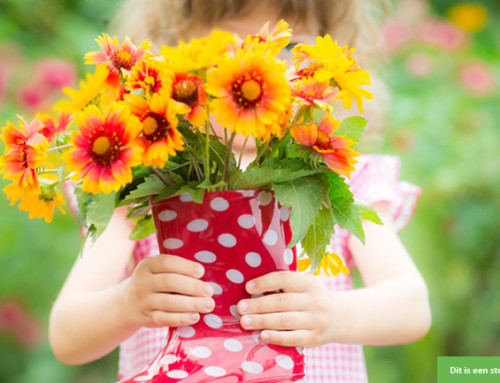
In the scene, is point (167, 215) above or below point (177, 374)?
above

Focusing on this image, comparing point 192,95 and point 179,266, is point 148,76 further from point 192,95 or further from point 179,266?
point 179,266

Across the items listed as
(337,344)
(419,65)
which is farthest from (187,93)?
(419,65)

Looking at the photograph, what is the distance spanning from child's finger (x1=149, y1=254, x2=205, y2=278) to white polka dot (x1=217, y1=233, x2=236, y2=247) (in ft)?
0.10

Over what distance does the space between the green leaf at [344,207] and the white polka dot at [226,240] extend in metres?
0.09

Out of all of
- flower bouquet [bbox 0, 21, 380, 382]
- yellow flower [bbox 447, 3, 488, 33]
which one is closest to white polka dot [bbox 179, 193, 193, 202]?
flower bouquet [bbox 0, 21, 380, 382]

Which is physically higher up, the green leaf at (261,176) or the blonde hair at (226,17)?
the blonde hair at (226,17)

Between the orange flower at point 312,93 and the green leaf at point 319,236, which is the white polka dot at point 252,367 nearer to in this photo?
the green leaf at point 319,236

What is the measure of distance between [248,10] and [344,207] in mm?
511

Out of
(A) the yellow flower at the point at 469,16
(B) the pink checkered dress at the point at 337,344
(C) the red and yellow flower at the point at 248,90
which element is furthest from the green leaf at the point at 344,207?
(A) the yellow flower at the point at 469,16

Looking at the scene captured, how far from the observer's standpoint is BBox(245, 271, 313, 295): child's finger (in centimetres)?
59

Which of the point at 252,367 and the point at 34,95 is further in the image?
the point at 34,95

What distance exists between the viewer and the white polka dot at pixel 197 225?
58 centimetres

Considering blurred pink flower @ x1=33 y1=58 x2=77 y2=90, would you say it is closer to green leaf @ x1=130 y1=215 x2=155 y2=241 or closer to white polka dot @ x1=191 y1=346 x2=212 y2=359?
green leaf @ x1=130 y1=215 x2=155 y2=241

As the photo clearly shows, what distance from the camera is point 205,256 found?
0.59 meters
